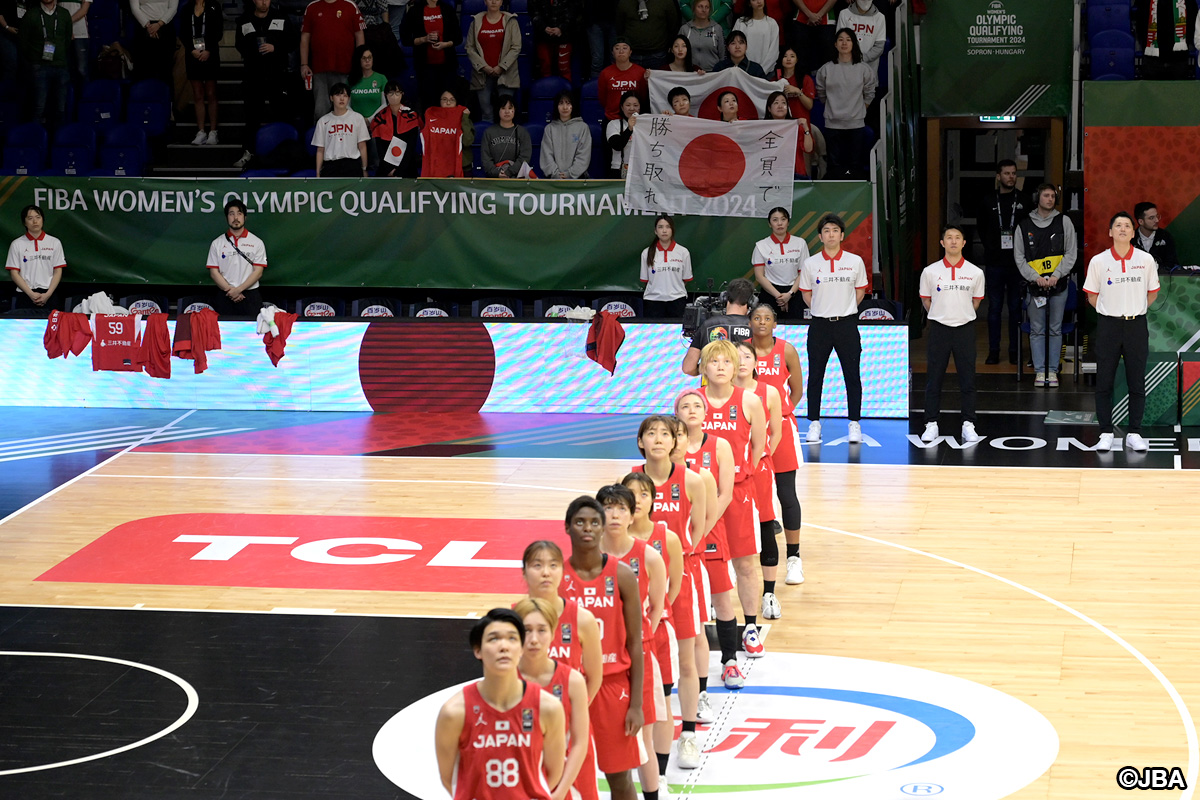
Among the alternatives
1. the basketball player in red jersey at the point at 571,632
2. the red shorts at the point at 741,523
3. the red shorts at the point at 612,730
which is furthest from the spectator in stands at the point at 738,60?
the basketball player in red jersey at the point at 571,632

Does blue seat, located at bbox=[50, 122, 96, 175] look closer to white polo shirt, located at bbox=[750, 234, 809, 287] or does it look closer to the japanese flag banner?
the japanese flag banner

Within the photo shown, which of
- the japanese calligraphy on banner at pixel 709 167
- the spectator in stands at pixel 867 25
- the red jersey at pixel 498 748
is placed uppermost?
the spectator in stands at pixel 867 25

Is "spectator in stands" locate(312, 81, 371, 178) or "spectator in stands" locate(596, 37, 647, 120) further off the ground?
"spectator in stands" locate(596, 37, 647, 120)

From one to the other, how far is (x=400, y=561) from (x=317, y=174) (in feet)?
27.5

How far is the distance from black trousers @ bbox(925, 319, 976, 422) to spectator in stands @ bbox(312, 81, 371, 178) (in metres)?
7.11

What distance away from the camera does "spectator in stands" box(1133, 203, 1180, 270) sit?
15531 millimetres

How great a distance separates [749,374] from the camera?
7922mm

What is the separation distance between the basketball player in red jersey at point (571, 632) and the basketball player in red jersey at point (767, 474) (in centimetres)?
273

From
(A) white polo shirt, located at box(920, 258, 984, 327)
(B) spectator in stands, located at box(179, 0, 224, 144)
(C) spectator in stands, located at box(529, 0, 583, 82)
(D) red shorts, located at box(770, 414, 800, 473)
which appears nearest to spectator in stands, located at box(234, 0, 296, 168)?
(B) spectator in stands, located at box(179, 0, 224, 144)

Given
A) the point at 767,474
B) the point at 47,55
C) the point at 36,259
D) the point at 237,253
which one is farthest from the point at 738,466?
the point at 47,55

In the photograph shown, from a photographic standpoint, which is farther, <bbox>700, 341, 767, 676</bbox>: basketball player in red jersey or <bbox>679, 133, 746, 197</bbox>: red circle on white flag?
<bbox>679, 133, 746, 197</bbox>: red circle on white flag

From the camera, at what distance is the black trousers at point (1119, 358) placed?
13.1m

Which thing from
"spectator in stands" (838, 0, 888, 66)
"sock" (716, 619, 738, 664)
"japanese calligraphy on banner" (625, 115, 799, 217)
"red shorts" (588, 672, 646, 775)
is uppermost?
"spectator in stands" (838, 0, 888, 66)

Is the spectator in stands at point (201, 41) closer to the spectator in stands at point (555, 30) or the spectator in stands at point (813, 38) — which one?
the spectator in stands at point (555, 30)
